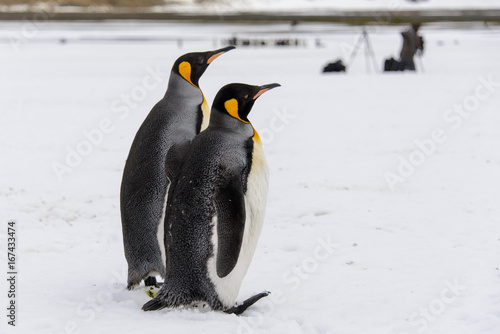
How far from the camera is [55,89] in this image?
9008mm

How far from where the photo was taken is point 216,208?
2.14 m

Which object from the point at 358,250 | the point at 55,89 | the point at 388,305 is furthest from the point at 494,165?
the point at 55,89

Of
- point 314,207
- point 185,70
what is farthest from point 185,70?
point 314,207

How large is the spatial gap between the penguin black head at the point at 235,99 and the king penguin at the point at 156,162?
0.69ft

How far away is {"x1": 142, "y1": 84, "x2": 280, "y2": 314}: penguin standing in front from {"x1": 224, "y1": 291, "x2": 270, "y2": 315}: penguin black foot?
2.5 inches

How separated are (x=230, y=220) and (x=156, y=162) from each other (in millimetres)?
436

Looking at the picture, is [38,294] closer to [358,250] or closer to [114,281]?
[114,281]

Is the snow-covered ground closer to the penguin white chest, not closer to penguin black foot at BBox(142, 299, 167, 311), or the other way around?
the penguin white chest

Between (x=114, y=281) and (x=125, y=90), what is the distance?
6.51 m

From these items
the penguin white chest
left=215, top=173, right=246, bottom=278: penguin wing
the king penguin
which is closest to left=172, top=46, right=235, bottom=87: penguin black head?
the king penguin

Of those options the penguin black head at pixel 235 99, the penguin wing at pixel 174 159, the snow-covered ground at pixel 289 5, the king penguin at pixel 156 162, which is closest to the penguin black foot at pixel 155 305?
the king penguin at pixel 156 162

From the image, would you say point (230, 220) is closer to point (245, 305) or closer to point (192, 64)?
point (245, 305)

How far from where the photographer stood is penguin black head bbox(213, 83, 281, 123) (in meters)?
2.19

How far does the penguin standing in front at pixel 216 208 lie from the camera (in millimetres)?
2133
